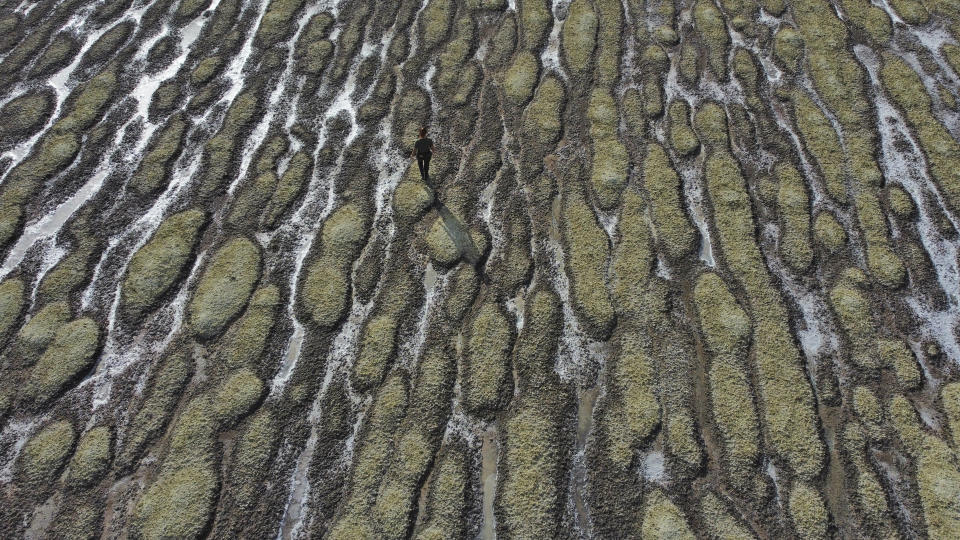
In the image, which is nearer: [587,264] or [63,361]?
[63,361]

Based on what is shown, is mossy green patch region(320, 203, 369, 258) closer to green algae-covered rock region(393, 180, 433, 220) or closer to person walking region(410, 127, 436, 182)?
green algae-covered rock region(393, 180, 433, 220)

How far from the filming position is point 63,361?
1421 cm

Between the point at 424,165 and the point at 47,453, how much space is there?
1158cm

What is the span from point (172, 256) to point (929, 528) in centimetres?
1907

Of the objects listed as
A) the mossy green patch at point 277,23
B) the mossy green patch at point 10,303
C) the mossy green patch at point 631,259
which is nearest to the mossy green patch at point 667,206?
the mossy green patch at point 631,259

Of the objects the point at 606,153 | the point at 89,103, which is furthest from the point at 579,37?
the point at 89,103

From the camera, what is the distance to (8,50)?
22906 millimetres

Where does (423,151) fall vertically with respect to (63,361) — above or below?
above

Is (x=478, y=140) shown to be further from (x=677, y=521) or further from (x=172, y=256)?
A: (x=677, y=521)

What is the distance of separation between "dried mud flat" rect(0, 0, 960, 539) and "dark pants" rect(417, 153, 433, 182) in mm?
335

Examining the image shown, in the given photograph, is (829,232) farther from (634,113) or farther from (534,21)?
(534,21)

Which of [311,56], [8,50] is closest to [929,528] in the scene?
[311,56]

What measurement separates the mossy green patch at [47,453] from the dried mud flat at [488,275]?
0.06 metres

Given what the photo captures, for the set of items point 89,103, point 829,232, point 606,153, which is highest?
point 89,103
